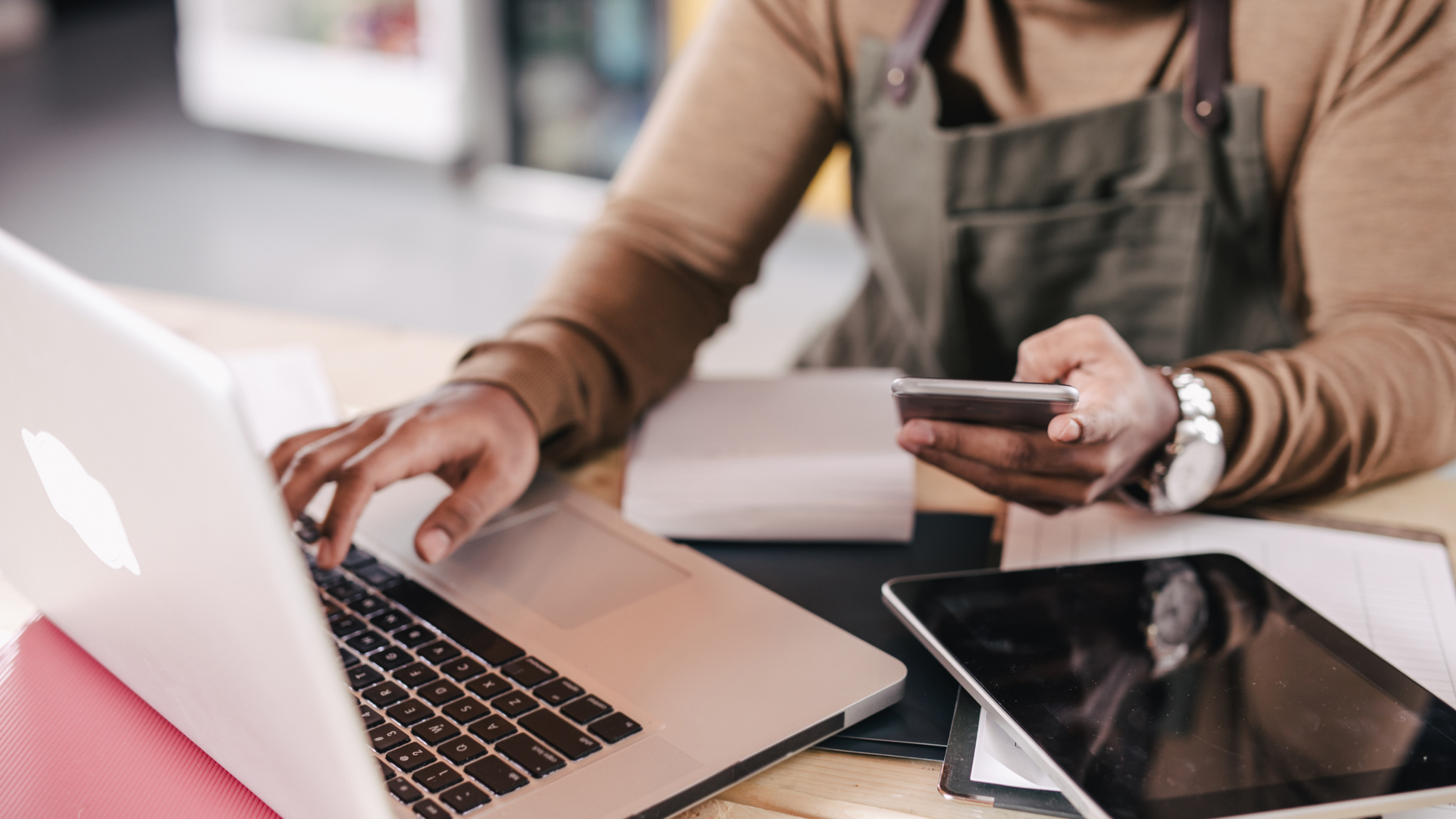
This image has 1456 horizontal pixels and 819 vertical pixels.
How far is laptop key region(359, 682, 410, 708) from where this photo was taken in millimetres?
506

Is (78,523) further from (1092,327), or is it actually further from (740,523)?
(1092,327)

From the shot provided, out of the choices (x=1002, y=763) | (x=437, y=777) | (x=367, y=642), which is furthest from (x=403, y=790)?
(x=1002, y=763)

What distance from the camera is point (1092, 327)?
666 millimetres

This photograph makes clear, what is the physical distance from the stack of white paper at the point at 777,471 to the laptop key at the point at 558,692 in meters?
0.19

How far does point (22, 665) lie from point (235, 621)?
28 cm

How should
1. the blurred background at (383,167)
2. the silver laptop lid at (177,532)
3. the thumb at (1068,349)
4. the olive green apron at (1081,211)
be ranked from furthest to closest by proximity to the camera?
the blurred background at (383,167) < the olive green apron at (1081,211) < the thumb at (1068,349) < the silver laptop lid at (177,532)

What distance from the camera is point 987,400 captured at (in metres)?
0.59

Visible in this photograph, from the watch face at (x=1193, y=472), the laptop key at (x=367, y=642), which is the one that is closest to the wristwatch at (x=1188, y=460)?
the watch face at (x=1193, y=472)

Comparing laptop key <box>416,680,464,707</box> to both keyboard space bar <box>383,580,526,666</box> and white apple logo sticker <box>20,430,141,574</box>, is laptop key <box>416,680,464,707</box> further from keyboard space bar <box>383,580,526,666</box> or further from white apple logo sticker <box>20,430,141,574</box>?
white apple logo sticker <box>20,430,141,574</box>

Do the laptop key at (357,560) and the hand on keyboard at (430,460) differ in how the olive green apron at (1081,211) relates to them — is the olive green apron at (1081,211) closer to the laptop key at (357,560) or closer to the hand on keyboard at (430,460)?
the hand on keyboard at (430,460)

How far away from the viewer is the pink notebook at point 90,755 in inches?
18.1

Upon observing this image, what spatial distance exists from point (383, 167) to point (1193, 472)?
291 cm

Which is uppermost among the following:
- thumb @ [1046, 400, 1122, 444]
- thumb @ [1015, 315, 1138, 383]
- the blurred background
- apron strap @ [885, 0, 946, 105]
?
apron strap @ [885, 0, 946, 105]

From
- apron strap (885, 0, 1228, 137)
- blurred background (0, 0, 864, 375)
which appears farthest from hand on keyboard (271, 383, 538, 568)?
blurred background (0, 0, 864, 375)
